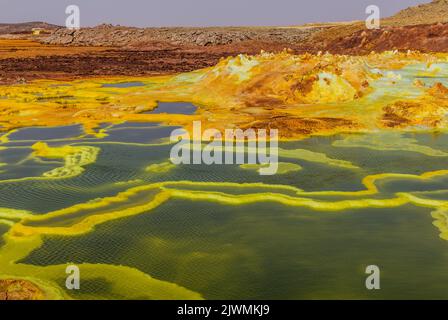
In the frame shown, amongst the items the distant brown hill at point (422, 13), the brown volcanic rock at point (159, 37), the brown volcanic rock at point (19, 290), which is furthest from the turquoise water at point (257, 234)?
the distant brown hill at point (422, 13)

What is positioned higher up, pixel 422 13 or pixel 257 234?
pixel 422 13

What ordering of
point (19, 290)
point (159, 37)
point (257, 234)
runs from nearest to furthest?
point (19, 290)
point (257, 234)
point (159, 37)

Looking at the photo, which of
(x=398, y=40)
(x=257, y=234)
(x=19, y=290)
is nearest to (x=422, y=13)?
(x=398, y=40)

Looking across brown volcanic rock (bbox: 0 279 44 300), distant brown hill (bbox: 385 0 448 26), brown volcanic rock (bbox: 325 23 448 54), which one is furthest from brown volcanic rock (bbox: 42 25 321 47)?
brown volcanic rock (bbox: 0 279 44 300)

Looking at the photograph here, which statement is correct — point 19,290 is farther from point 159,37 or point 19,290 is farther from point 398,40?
point 159,37

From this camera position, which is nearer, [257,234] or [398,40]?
[257,234]

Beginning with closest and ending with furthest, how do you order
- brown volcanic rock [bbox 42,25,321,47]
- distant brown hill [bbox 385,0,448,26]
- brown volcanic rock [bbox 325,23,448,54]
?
brown volcanic rock [bbox 325,23,448,54] → brown volcanic rock [bbox 42,25,321,47] → distant brown hill [bbox 385,0,448,26]

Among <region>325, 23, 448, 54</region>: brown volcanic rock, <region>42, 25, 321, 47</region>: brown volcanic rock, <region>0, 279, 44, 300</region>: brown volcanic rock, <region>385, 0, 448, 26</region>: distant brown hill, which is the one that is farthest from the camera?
<region>385, 0, 448, 26</region>: distant brown hill

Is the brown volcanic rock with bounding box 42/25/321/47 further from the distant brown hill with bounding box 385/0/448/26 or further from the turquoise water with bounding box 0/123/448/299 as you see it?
the turquoise water with bounding box 0/123/448/299
